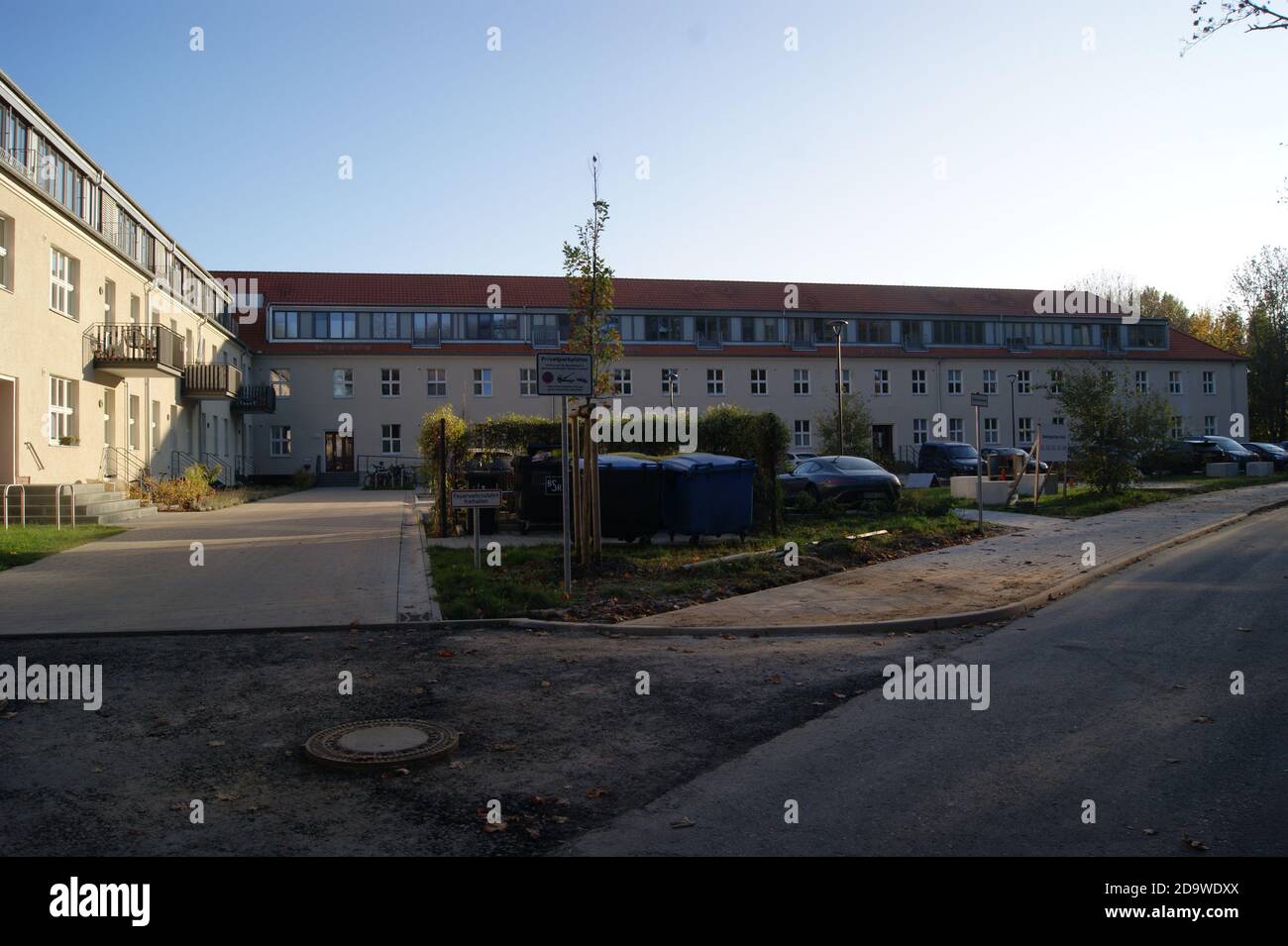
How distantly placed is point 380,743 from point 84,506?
59.9ft

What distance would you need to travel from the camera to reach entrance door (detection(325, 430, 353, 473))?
169ft

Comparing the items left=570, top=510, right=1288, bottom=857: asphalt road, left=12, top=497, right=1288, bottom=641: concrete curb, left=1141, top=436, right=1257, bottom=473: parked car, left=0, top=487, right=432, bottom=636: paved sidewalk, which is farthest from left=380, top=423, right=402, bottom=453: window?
left=570, top=510, right=1288, bottom=857: asphalt road

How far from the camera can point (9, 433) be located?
21.3 meters

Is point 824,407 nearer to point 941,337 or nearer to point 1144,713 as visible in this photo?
point 941,337

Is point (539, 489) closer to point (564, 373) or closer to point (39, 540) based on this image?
point (564, 373)

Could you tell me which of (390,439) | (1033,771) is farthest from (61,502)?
(390,439)

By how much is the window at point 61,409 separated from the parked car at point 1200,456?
3720 centimetres

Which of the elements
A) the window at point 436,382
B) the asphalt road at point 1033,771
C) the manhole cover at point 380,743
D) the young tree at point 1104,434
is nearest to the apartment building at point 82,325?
the window at point 436,382

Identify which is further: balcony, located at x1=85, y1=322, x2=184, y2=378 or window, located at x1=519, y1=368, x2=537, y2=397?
window, located at x1=519, y1=368, x2=537, y2=397

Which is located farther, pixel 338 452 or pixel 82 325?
pixel 338 452

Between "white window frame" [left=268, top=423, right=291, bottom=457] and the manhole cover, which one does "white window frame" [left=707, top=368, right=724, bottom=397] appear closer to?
"white window frame" [left=268, top=423, right=291, bottom=457]

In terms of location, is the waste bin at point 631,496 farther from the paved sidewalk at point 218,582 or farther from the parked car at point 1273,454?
the parked car at point 1273,454

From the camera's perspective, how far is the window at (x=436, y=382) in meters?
52.3

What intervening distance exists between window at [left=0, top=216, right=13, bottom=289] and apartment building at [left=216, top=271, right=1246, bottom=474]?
94.1 ft
